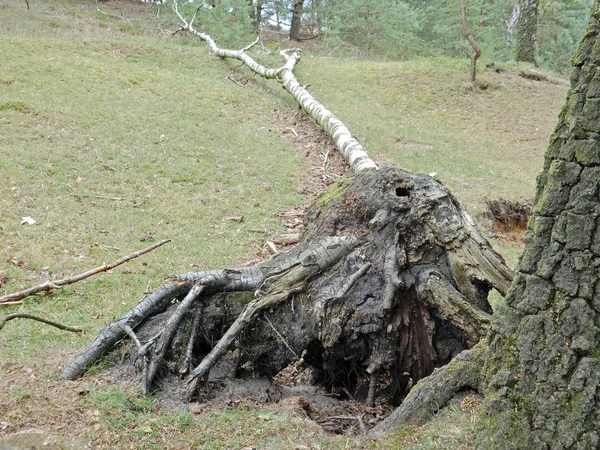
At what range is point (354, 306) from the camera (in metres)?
4.25

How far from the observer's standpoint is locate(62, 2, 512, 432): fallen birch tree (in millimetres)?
4102

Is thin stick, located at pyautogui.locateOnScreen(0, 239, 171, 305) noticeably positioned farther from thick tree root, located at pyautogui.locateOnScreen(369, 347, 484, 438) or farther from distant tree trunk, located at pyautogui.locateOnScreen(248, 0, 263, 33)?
distant tree trunk, located at pyautogui.locateOnScreen(248, 0, 263, 33)

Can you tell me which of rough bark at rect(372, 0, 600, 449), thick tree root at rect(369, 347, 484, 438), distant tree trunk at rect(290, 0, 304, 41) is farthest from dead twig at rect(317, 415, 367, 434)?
distant tree trunk at rect(290, 0, 304, 41)

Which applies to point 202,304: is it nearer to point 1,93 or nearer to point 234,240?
point 234,240

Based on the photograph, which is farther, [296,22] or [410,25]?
[296,22]

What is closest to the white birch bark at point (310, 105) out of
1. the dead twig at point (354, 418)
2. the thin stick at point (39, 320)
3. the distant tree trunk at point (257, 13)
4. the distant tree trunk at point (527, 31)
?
the dead twig at point (354, 418)

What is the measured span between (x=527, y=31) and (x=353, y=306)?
2046 cm

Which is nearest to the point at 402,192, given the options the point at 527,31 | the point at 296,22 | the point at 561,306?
the point at 561,306

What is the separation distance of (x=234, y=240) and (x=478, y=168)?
7.10 meters

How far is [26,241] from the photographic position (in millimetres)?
7465

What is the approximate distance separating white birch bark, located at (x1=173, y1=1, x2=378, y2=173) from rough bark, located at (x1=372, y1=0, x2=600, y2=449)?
418 centimetres

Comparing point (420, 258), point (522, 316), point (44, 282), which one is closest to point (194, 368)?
point (420, 258)

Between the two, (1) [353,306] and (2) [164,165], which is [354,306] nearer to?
(1) [353,306]

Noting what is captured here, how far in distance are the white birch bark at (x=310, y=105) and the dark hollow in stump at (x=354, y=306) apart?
2.55m
